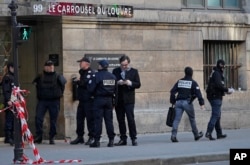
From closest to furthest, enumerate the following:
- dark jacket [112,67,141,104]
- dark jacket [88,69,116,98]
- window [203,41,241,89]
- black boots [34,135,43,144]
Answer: dark jacket [88,69,116,98], dark jacket [112,67,141,104], black boots [34,135,43,144], window [203,41,241,89]

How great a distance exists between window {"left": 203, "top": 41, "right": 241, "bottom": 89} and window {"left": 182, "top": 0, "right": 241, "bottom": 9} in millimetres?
1059

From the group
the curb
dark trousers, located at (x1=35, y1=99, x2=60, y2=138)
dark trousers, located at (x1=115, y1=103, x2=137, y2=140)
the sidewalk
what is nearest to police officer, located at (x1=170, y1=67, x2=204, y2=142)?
the sidewalk

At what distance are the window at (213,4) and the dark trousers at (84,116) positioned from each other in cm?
533

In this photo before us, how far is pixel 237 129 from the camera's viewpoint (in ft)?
68.0

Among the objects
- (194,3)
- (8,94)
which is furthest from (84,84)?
(194,3)

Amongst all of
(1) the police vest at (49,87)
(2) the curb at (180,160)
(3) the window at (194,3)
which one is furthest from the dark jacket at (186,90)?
(3) the window at (194,3)

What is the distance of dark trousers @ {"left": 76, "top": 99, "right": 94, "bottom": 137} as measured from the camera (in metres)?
16.5

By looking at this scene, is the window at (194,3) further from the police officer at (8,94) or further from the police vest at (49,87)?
the police officer at (8,94)

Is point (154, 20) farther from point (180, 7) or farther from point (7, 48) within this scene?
point (7, 48)

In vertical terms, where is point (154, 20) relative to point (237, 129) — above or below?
above

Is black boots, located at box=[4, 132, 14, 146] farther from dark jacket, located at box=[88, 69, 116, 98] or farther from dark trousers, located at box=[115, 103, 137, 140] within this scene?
dark trousers, located at box=[115, 103, 137, 140]

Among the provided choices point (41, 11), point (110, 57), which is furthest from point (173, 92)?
point (41, 11)

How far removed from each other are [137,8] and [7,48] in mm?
3685

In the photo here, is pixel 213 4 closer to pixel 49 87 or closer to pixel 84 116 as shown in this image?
pixel 84 116
